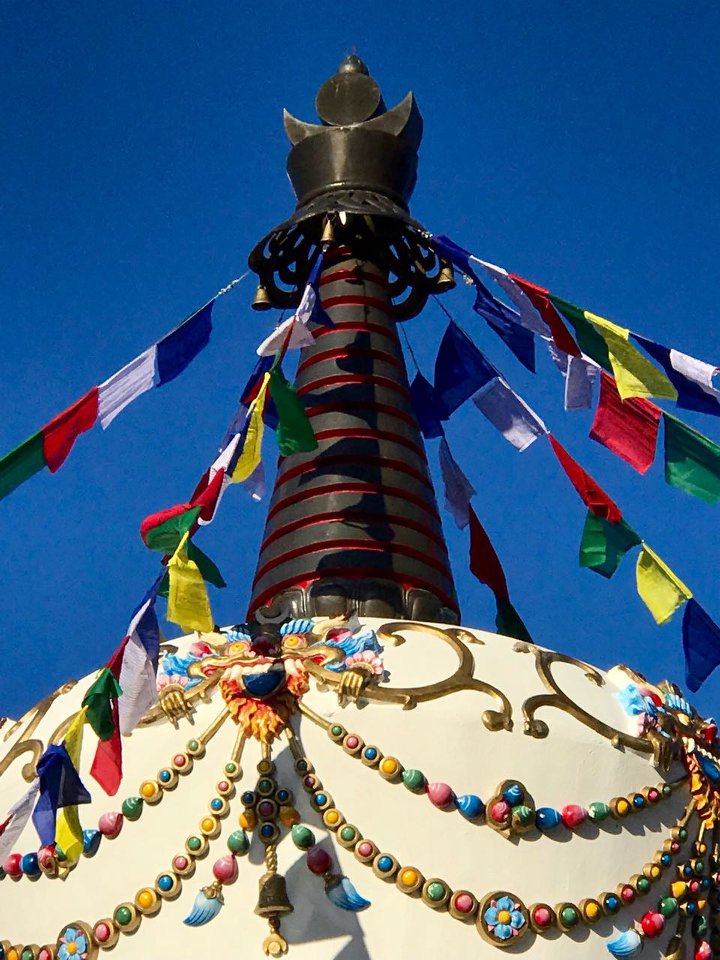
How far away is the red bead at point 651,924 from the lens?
23.4 ft

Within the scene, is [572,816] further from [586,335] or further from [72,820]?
[586,335]

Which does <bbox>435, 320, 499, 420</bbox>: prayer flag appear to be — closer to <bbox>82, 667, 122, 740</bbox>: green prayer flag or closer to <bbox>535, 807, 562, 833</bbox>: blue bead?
<bbox>535, 807, 562, 833</bbox>: blue bead

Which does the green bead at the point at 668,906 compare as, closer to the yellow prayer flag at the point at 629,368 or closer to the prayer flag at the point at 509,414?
the yellow prayer flag at the point at 629,368

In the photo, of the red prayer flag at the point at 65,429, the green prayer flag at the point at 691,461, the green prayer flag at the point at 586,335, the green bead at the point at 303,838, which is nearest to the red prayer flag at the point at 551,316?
the green prayer flag at the point at 586,335

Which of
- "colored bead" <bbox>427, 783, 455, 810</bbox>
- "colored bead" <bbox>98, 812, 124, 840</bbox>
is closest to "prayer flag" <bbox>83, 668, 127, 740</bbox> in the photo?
"colored bead" <bbox>98, 812, 124, 840</bbox>

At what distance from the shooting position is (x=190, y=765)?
7223 mm

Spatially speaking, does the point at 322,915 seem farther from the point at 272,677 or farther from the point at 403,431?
the point at 403,431

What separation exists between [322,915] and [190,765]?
102cm

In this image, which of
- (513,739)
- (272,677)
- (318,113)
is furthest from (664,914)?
(318,113)

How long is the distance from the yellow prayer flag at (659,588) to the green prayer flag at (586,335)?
1.34m

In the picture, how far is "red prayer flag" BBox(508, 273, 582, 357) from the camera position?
9336 mm

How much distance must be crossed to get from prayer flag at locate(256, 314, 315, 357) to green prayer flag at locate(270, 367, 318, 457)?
558mm

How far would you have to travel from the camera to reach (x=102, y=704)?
271 inches

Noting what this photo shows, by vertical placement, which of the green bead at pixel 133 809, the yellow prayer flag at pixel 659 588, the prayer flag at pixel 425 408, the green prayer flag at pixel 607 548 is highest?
the prayer flag at pixel 425 408
